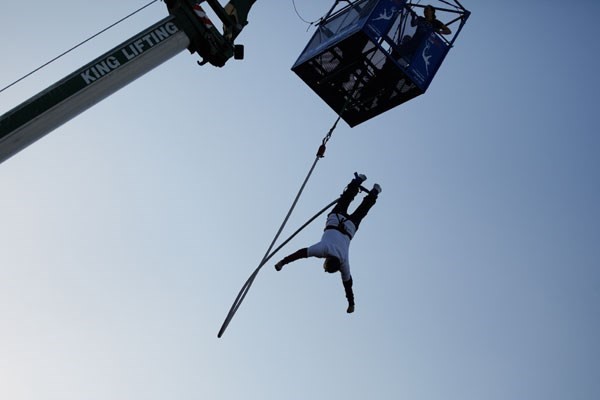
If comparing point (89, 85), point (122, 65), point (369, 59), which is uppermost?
point (122, 65)

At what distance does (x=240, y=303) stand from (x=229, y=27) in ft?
11.6

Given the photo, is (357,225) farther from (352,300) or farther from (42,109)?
(42,109)

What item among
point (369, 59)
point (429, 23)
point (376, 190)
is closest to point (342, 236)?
point (376, 190)

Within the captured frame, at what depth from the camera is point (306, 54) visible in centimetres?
1103

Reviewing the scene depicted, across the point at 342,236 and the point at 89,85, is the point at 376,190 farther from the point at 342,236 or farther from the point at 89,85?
the point at 89,85

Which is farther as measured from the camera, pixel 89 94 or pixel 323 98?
pixel 323 98

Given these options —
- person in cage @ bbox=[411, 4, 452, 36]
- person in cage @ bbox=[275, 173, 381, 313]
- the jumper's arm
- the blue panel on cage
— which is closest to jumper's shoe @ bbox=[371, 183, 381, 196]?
person in cage @ bbox=[275, 173, 381, 313]

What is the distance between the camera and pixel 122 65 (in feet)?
24.7

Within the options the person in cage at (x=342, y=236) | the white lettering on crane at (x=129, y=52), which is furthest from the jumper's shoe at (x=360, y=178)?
the white lettering on crane at (x=129, y=52)

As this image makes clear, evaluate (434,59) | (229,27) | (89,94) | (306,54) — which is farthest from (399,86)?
(89,94)

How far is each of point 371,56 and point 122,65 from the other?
13.5 feet

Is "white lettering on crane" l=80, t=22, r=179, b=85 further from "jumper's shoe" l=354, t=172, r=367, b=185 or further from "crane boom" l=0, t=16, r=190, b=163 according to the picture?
"jumper's shoe" l=354, t=172, r=367, b=185

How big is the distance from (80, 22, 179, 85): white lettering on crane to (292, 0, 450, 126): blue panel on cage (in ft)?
10.1

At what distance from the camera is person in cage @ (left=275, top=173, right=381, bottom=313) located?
32.4 feet
